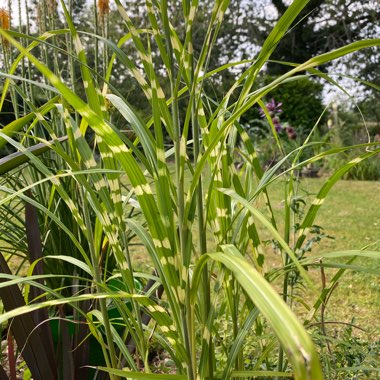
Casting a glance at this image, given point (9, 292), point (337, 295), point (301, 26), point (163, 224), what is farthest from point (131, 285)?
point (301, 26)

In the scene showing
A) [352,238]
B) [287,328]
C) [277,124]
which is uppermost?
[277,124]

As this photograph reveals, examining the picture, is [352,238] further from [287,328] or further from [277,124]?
[287,328]

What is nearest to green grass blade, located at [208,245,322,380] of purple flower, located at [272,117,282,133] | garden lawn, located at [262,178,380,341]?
garden lawn, located at [262,178,380,341]

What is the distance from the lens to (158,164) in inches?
27.0

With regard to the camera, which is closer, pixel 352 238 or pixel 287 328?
pixel 287 328

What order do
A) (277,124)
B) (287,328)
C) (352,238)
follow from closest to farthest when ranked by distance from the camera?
1. (287,328)
2. (277,124)
3. (352,238)

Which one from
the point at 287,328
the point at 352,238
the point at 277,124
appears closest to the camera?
the point at 287,328

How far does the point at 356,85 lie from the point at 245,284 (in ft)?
47.3

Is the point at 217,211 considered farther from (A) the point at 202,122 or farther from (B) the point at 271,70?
(B) the point at 271,70

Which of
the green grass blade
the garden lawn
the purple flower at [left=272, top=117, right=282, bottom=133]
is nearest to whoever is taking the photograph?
the green grass blade

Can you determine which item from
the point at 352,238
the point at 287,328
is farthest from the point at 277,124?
the point at 287,328

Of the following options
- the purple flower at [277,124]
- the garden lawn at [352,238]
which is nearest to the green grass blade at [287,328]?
the garden lawn at [352,238]

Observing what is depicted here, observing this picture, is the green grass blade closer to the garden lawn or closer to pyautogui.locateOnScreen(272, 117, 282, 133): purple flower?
the garden lawn

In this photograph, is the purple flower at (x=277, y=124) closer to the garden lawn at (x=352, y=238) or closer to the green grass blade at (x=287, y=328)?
the garden lawn at (x=352, y=238)
